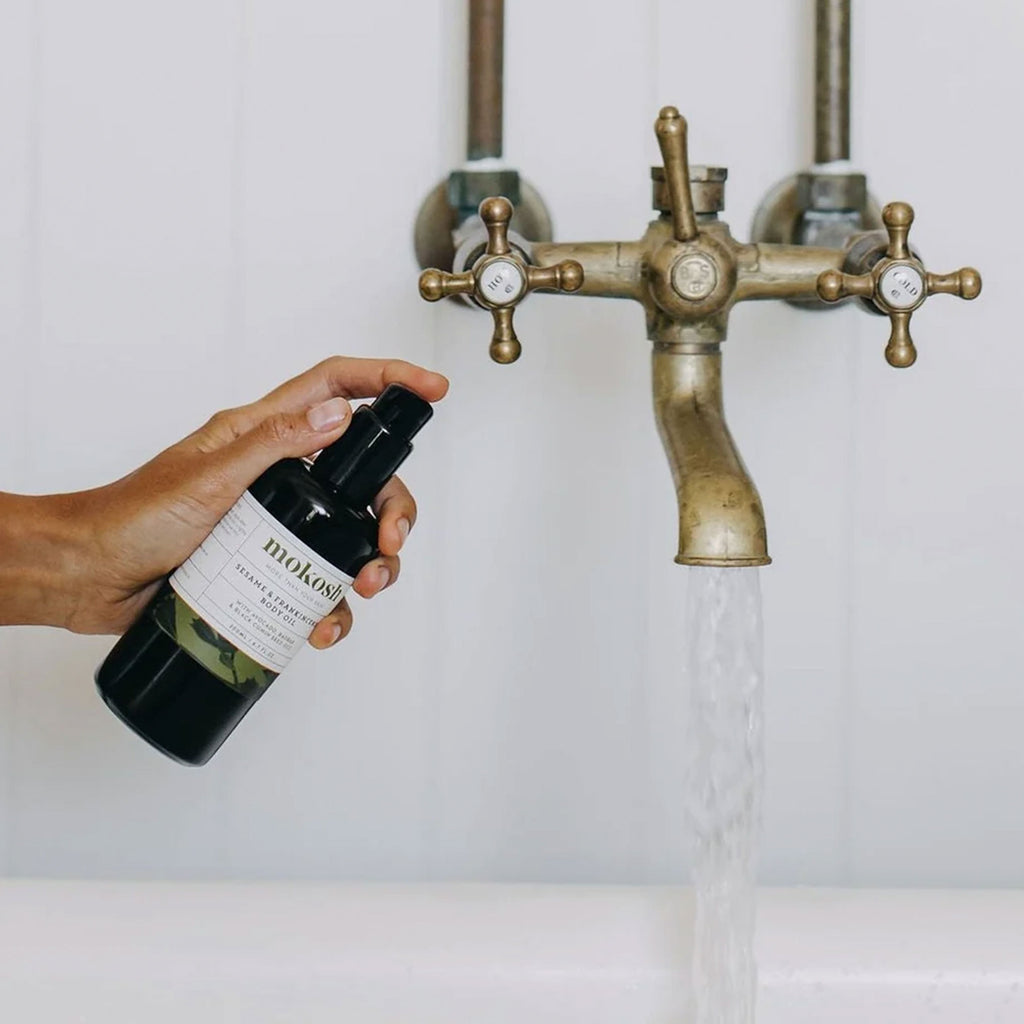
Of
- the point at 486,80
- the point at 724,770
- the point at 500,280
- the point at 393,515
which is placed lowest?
the point at 724,770

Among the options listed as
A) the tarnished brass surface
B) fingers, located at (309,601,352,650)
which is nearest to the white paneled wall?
the tarnished brass surface

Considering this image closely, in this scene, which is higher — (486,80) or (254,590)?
(486,80)

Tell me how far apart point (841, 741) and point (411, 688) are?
249mm

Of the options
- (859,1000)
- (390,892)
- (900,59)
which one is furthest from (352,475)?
(900,59)

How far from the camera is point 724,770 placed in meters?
0.63

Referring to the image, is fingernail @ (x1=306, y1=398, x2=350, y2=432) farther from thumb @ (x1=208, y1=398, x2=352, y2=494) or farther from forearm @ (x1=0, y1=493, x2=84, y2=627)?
forearm @ (x1=0, y1=493, x2=84, y2=627)

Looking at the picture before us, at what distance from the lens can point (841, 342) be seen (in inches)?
32.0

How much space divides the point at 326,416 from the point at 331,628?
113mm

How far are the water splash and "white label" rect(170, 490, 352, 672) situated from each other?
→ 160 millimetres

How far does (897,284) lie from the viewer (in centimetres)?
61

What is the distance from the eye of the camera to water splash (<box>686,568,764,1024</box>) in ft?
2.01

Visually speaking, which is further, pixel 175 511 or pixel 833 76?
pixel 833 76

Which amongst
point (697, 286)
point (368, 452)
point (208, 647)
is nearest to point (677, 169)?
point (697, 286)

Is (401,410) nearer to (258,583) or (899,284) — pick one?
(258,583)
